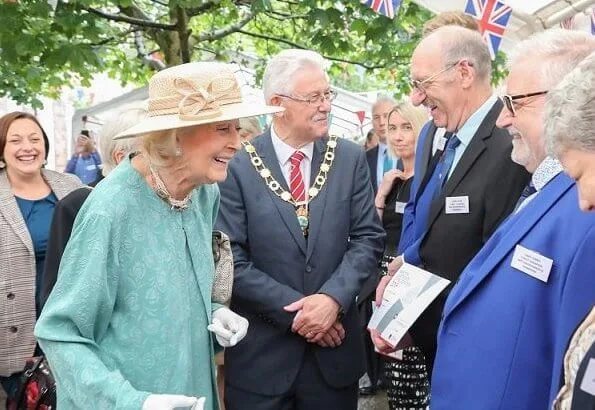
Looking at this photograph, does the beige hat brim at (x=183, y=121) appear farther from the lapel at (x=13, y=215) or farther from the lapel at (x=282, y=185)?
the lapel at (x=13, y=215)

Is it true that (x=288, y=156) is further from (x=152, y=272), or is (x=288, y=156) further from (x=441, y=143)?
(x=152, y=272)

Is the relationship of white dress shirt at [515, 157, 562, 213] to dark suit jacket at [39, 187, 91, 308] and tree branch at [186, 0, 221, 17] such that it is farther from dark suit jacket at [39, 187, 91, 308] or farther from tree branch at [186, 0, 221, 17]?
tree branch at [186, 0, 221, 17]

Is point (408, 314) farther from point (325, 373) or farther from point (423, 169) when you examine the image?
point (423, 169)

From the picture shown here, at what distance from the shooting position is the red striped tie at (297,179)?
10.9 feet

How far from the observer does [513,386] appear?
7.18ft

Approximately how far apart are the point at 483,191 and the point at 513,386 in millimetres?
1059

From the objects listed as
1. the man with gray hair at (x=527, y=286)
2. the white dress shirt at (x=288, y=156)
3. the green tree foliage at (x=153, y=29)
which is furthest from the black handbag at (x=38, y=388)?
the green tree foliage at (x=153, y=29)

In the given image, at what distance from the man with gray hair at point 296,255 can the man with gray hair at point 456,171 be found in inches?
8.8

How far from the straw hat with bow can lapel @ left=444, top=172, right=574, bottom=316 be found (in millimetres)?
839

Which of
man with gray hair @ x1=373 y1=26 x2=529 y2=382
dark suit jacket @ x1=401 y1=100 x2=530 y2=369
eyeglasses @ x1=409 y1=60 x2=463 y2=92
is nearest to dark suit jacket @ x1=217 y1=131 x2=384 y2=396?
man with gray hair @ x1=373 y1=26 x2=529 y2=382

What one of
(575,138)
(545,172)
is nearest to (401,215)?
(545,172)

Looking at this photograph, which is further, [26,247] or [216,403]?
[26,247]

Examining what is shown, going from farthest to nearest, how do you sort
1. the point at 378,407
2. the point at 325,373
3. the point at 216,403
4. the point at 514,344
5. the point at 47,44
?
the point at 47,44 → the point at 378,407 → the point at 325,373 → the point at 216,403 → the point at 514,344

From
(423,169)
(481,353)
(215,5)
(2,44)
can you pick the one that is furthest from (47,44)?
(481,353)
